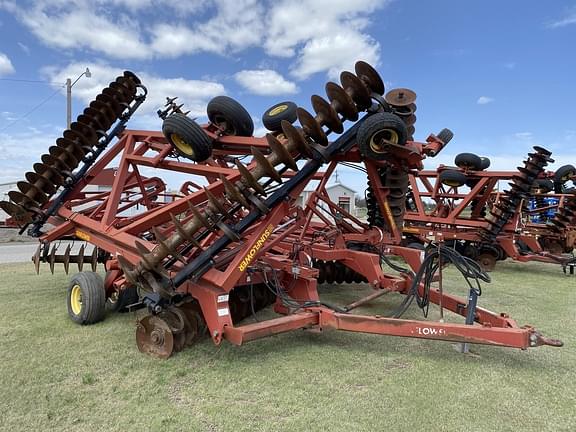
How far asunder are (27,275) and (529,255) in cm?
1056

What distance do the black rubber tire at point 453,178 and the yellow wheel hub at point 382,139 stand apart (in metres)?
7.12

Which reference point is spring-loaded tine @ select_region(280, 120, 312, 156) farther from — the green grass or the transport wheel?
the transport wheel

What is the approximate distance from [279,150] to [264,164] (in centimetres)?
19

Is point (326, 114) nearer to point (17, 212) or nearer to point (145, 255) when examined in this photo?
point (145, 255)

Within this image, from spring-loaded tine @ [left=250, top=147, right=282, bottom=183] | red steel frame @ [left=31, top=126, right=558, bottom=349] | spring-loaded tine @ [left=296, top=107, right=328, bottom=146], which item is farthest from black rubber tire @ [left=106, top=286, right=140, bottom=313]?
spring-loaded tine @ [left=296, top=107, right=328, bottom=146]

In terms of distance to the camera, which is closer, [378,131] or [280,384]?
[280,384]

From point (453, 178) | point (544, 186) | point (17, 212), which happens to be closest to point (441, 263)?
point (17, 212)

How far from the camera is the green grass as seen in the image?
297 centimetres

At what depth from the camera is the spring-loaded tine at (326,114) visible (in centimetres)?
401

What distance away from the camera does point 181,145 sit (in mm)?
4535

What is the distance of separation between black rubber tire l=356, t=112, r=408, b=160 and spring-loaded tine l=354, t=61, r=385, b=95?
12.1 inches

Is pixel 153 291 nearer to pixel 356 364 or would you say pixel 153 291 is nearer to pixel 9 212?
pixel 356 364

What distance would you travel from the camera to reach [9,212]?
5770mm

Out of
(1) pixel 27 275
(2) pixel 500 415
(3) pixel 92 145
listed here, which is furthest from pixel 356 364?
(1) pixel 27 275
